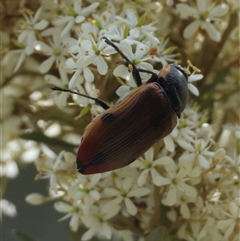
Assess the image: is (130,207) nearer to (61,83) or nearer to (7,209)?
(61,83)

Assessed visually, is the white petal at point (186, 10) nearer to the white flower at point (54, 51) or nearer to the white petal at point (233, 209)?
the white flower at point (54, 51)

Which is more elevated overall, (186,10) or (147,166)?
(186,10)

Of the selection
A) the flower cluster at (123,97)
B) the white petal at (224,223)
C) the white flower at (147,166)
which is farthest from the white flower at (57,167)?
the white petal at (224,223)

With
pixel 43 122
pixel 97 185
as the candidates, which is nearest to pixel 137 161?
pixel 97 185

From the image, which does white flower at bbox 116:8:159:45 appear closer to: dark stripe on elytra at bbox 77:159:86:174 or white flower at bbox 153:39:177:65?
white flower at bbox 153:39:177:65

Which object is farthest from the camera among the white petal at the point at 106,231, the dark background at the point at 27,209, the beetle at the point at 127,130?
the dark background at the point at 27,209

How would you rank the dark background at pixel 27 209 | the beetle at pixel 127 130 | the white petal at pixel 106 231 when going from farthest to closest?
the dark background at pixel 27 209
the white petal at pixel 106 231
the beetle at pixel 127 130

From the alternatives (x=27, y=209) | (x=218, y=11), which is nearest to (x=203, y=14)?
(x=218, y=11)

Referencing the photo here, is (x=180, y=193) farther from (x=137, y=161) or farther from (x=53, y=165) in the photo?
(x=53, y=165)
